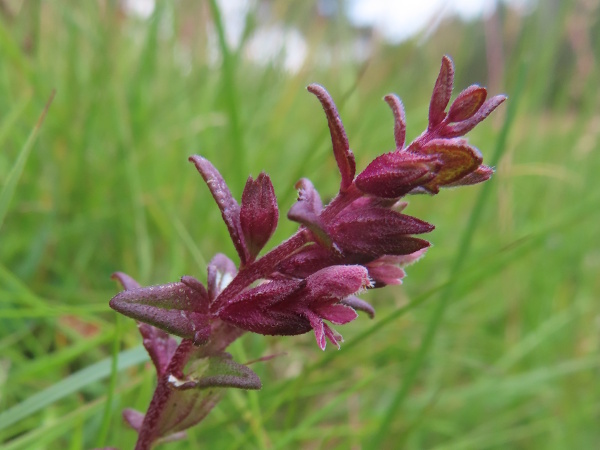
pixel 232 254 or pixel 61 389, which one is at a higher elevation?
pixel 232 254

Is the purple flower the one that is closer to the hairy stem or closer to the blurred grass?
the hairy stem

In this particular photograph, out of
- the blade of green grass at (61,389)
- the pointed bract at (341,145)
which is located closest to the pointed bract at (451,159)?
the pointed bract at (341,145)


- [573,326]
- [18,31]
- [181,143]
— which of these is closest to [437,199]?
[573,326]

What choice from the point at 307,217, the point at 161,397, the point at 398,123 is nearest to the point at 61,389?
the point at 161,397

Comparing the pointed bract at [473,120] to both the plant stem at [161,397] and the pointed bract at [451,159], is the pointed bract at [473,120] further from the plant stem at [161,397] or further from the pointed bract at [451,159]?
the plant stem at [161,397]

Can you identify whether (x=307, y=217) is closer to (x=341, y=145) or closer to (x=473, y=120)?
(x=341, y=145)

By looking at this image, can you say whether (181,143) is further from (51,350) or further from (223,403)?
(223,403)
